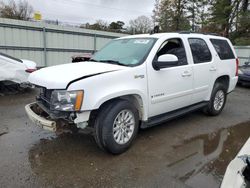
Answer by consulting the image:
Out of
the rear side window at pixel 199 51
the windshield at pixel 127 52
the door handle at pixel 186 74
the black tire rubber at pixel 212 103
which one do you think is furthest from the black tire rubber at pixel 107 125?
the black tire rubber at pixel 212 103

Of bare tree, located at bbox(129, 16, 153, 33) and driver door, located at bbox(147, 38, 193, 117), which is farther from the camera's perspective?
bare tree, located at bbox(129, 16, 153, 33)

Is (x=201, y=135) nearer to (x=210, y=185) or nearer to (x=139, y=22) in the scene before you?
(x=210, y=185)

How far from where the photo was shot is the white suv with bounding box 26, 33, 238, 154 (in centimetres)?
301

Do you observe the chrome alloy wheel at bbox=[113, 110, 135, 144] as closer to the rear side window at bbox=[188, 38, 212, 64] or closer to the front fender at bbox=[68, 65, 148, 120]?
the front fender at bbox=[68, 65, 148, 120]

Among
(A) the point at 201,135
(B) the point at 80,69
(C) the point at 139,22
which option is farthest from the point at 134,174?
(C) the point at 139,22

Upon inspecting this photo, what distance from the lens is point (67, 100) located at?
9.62 ft

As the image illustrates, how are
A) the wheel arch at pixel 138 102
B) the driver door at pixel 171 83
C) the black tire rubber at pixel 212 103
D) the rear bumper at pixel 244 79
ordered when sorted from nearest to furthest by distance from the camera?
the wheel arch at pixel 138 102 → the driver door at pixel 171 83 → the black tire rubber at pixel 212 103 → the rear bumper at pixel 244 79

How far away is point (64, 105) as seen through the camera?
9.71 ft

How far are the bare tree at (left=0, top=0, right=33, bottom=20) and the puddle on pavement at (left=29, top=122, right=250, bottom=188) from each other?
34.8 meters

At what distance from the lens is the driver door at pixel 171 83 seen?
3766mm

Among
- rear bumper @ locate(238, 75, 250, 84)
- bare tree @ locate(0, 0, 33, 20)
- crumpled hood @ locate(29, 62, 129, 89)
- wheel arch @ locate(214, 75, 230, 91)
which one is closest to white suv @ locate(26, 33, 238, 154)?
crumpled hood @ locate(29, 62, 129, 89)

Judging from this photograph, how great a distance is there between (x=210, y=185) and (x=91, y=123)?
1.81 metres

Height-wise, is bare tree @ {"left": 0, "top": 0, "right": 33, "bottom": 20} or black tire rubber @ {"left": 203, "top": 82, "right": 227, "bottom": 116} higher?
bare tree @ {"left": 0, "top": 0, "right": 33, "bottom": 20}

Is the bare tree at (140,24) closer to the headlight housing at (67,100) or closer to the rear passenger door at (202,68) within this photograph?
the rear passenger door at (202,68)
